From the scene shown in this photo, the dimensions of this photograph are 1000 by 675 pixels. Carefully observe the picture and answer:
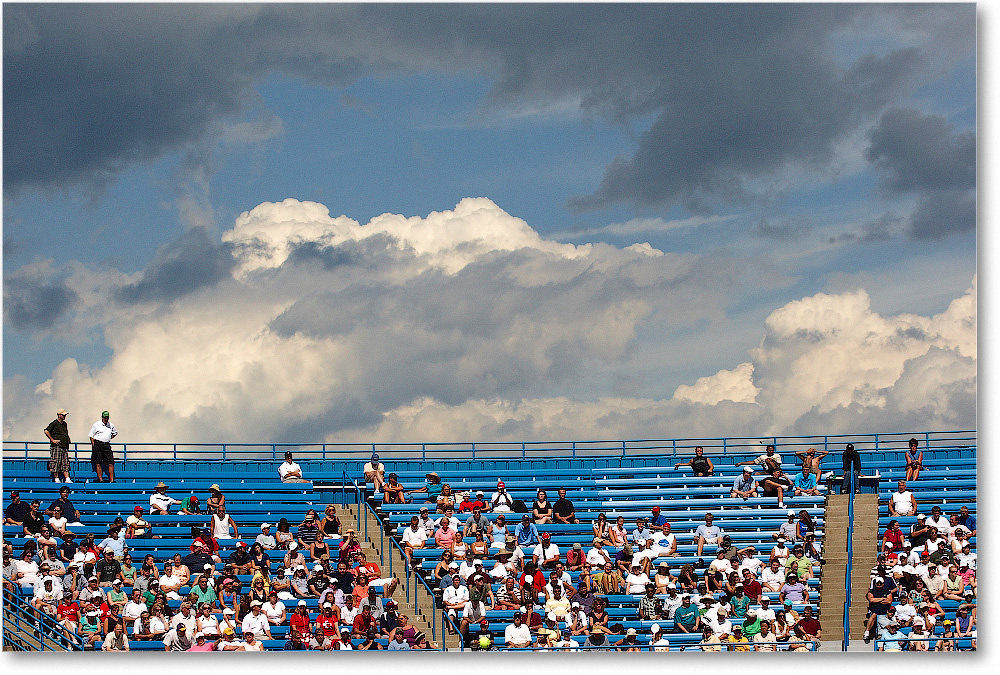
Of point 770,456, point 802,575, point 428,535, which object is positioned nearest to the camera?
point 802,575

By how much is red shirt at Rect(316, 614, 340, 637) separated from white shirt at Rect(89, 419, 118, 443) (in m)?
5.02

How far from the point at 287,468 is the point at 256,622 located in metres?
4.46

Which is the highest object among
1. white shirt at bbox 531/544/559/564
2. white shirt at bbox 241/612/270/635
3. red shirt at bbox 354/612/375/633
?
white shirt at bbox 531/544/559/564

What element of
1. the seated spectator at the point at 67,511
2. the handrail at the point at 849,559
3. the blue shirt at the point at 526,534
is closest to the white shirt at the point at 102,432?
the seated spectator at the point at 67,511

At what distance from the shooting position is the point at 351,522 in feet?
58.9

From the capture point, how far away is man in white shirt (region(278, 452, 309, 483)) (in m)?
18.6

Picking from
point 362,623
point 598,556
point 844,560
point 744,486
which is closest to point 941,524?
point 844,560

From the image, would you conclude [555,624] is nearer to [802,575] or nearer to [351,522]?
[802,575]

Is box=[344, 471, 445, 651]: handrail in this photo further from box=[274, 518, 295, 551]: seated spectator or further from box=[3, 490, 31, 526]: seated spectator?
box=[3, 490, 31, 526]: seated spectator

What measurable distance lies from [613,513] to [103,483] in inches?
301

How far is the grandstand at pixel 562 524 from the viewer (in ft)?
47.5

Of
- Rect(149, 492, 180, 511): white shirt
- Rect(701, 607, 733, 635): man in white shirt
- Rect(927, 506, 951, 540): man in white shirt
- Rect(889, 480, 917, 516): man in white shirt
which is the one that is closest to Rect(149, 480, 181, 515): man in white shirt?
Rect(149, 492, 180, 511): white shirt

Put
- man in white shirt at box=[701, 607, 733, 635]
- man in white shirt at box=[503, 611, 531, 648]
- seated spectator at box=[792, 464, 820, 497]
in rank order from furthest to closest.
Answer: seated spectator at box=[792, 464, 820, 497] < man in white shirt at box=[701, 607, 733, 635] < man in white shirt at box=[503, 611, 531, 648]

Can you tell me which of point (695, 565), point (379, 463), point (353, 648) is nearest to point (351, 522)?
point (379, 463)
